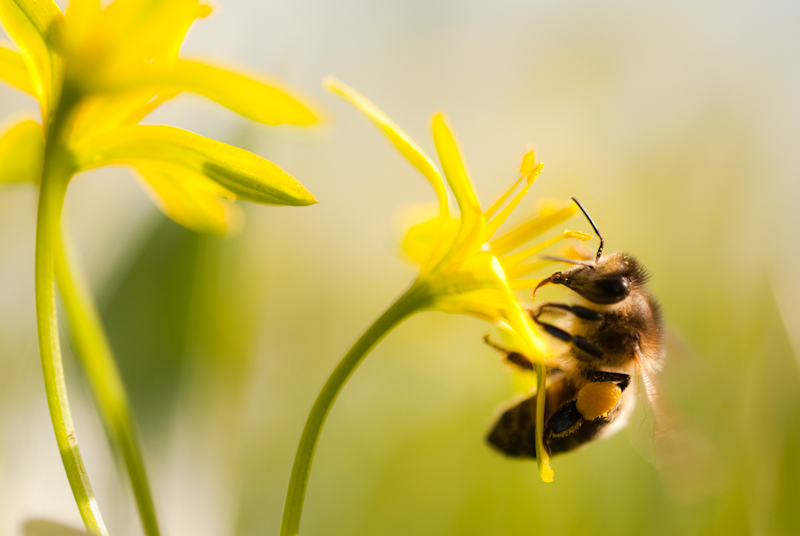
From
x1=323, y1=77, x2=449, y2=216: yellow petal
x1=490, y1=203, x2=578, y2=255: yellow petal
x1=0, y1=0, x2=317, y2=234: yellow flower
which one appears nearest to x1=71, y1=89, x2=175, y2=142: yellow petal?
x1=0, y1=0, x2=317, y2=234: yellow flower

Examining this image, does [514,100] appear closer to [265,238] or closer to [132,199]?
[265,238]

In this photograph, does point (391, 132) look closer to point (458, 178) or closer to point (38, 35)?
point (458, 178)

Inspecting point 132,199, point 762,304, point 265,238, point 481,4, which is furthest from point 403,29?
point 762,304

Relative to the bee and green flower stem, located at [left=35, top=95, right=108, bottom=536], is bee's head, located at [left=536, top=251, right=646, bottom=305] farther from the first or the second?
green flower stem, located at [left=35, top=95, right=108, bottom=536]

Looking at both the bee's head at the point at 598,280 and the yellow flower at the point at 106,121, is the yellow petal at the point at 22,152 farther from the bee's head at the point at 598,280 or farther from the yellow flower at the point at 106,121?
the bee's head at the point at 598,280

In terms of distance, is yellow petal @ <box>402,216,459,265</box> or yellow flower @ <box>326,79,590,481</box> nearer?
yellow flower @ <box>326,79,590,481</box>

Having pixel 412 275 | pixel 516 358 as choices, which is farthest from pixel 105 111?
pixel 412 275

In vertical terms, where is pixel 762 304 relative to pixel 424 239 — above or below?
below
